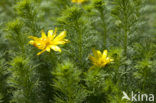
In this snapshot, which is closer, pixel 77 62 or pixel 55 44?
pixel 55 44

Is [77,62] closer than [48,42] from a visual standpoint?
No

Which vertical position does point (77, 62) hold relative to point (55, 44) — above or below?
below

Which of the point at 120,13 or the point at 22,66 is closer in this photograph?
the point at 22,66

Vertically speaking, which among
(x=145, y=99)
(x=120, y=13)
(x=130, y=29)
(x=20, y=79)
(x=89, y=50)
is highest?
(x=120, y=13)

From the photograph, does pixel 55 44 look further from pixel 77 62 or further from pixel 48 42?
pixel 77 62

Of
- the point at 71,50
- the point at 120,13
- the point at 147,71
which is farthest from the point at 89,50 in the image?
the point at 147,71

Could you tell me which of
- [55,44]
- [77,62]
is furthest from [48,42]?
[77,62]

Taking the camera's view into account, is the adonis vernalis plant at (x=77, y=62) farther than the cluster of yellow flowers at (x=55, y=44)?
No

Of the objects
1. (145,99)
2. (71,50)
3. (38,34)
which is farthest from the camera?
(38,34)

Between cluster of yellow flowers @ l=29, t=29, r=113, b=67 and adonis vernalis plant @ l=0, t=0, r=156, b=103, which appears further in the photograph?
cluster of yellow flowers @ l=29, t=29, r=113, b=67

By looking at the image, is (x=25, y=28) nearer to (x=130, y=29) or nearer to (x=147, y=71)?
(x=130, y=29)

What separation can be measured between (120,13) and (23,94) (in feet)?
2.73

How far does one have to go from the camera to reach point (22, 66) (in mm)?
1108

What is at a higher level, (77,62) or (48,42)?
(48,42)
